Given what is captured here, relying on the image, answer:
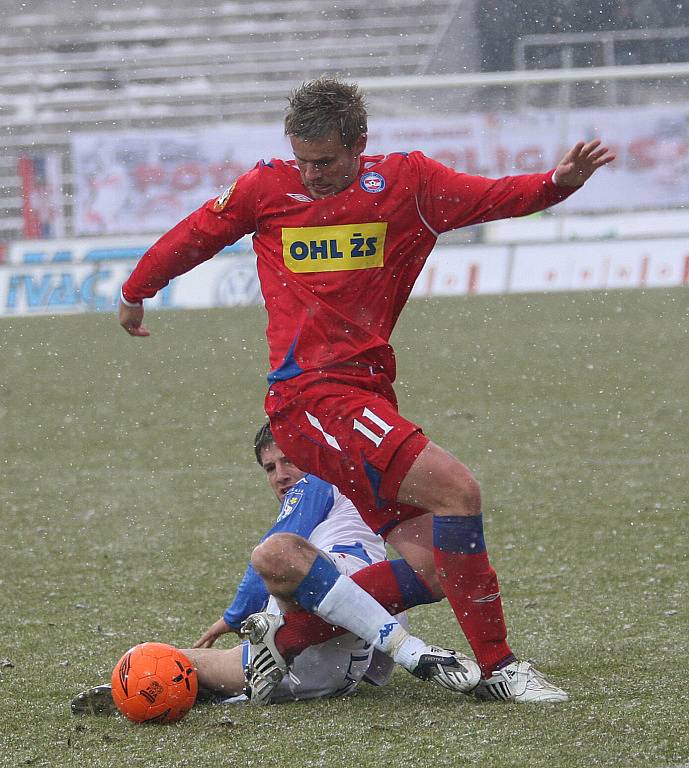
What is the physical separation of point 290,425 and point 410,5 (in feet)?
82.7

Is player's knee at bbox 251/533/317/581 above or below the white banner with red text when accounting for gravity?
below

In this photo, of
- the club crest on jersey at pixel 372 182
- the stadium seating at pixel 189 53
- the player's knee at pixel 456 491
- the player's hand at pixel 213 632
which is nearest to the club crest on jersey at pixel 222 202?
the club crest on jersey at pixel 372 182

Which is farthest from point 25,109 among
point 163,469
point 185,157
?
point 163,469

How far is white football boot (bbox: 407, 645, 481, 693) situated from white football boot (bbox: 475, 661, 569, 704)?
45mm

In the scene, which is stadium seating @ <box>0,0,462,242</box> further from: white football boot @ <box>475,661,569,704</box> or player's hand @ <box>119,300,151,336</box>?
white football boot @ <box>475,661,569,704</box>

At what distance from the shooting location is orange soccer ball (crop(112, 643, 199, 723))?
129 inches

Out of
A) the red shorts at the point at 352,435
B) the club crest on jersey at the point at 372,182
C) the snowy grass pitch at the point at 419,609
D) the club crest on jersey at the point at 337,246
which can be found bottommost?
the snowy grass pitch at the point at 419,609

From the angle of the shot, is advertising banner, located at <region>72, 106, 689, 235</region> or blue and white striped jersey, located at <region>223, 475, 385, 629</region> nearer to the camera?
blue and white striped jersey, located at <region>223, 475, 385, 629</region>

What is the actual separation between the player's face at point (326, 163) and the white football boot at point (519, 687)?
137 cm

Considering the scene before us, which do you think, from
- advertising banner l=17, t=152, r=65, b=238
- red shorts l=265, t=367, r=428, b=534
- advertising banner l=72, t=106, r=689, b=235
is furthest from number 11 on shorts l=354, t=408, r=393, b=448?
advertising banner l=17, t=152, r=65, b=238

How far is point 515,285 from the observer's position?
18078mm

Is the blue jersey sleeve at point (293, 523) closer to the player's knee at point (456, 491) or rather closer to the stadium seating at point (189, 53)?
the player's knee at point (456, 491)

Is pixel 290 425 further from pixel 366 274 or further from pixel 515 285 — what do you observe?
→ pixel 515 285

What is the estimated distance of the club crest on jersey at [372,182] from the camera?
351cm
